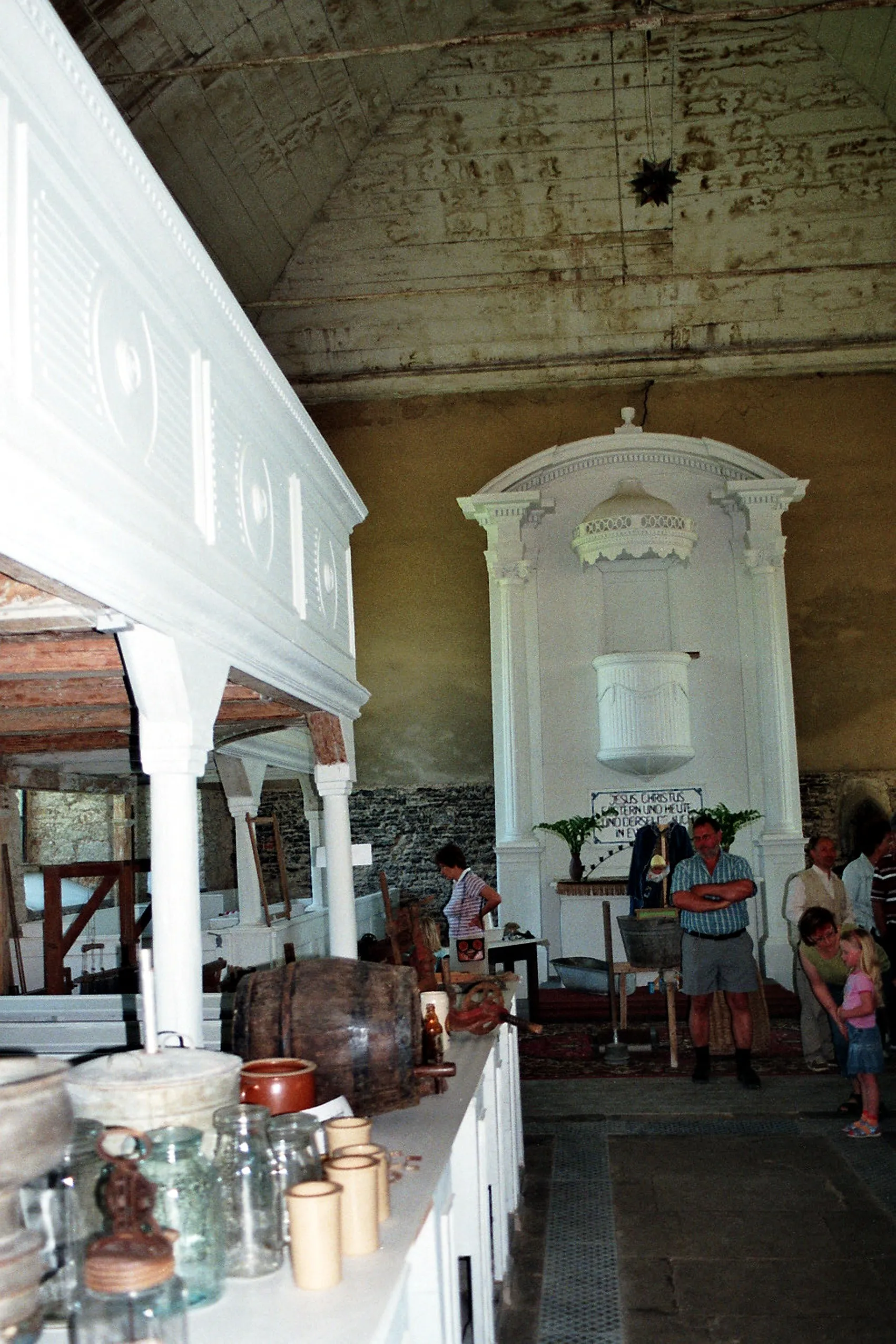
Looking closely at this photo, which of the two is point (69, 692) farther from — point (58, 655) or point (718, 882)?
point (718, 882)

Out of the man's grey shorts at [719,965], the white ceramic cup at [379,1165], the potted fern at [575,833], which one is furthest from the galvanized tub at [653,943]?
the white ceramic cup at [379,1165]

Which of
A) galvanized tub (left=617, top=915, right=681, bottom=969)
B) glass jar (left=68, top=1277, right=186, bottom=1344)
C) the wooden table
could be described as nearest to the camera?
glass jar (left=68, top=1277, right=186, bottom=1344)

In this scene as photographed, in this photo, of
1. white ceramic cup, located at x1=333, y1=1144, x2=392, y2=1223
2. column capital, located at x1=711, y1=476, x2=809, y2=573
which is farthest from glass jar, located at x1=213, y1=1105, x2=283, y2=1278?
column capital, located at x1=711, y1=476, x2=809, y2=573

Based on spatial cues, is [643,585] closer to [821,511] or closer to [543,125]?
[821,511]

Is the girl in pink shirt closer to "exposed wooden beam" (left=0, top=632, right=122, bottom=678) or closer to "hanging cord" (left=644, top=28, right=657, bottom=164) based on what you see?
"exposed wooden beam" (left=0, top=632, right=122, bottom=678)

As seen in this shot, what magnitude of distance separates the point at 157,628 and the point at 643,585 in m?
9.77

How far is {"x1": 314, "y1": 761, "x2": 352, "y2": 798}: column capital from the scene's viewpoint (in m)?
6.20

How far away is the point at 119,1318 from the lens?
1682 millimetres

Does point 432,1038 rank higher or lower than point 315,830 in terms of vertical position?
lower

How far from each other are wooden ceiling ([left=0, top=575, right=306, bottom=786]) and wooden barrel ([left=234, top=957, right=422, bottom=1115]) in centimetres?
115

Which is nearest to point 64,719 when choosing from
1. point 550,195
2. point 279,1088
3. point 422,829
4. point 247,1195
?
point 279,1088

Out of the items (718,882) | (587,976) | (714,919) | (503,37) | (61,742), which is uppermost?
(503,37)

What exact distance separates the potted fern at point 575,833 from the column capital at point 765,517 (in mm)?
3260

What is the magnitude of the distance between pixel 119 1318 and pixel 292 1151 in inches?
24.5
